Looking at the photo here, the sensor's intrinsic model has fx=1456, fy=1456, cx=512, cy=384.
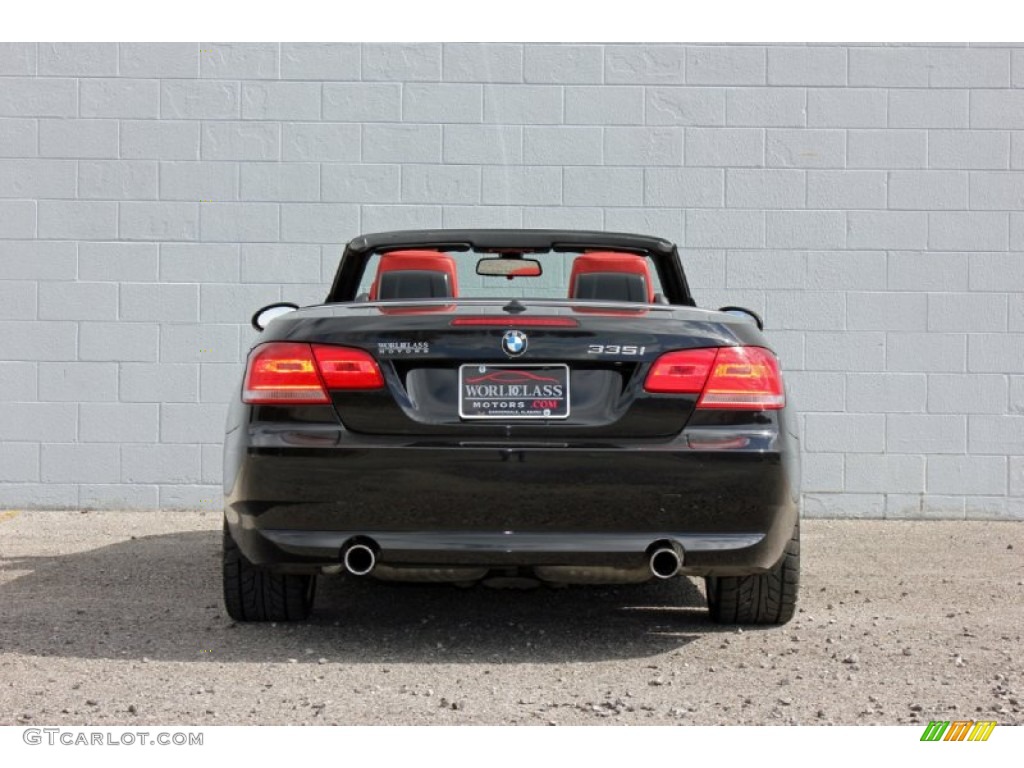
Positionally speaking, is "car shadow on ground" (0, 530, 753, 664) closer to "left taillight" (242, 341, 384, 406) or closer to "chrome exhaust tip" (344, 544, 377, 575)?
"chrome exhaust tip" (344, 544, 377, 575)

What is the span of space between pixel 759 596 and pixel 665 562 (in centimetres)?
77

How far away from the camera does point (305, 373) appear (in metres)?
4.40

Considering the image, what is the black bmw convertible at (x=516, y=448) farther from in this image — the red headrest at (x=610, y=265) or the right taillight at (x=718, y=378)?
the red headrest at (x=610, y=265)

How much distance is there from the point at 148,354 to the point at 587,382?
15.3ft

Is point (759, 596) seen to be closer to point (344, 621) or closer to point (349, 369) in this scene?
point (344, 621)

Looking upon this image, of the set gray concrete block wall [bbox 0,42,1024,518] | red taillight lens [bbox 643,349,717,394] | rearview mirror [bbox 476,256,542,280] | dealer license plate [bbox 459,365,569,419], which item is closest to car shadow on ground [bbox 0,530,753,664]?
dealer license plate [bbox 459,365,569,419]

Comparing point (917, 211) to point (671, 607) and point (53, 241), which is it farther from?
point (53, 241)

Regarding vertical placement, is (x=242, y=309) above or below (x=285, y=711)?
above

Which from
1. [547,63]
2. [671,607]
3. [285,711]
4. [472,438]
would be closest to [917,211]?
[547,63]

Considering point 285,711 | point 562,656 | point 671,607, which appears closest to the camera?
point 285,711

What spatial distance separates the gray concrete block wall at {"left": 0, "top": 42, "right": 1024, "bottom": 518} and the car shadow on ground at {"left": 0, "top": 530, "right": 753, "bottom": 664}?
2130mm

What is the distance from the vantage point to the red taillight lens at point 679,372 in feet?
14.2

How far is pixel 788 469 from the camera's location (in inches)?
175

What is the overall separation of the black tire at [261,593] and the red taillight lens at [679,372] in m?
1.46
